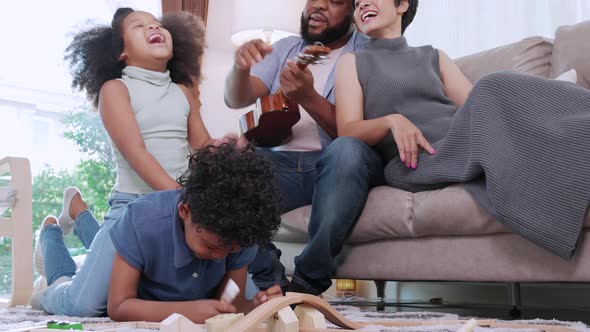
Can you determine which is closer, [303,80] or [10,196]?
[303,80]

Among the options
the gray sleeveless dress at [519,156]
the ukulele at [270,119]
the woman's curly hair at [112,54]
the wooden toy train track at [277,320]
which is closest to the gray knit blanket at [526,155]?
the gray sleeveless dress at [519,156]

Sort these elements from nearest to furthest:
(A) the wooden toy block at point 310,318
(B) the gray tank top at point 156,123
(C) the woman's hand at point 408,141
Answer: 1. (A) the wooden toy block at point 310,318
2. (C) the woman's hand at point 408,141
3. (B) the gray tank top at point 156,123

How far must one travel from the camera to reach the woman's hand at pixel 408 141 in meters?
1.57

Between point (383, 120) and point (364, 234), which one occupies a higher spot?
point (383, 120)

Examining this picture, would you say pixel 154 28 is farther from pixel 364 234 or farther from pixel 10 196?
pixel 364 234

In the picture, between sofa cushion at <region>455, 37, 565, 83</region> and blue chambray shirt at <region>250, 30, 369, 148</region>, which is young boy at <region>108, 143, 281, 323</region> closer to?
blue chambray shirt at <region>250, 30, 369, 148</region>

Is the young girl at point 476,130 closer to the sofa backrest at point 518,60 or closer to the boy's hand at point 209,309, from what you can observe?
the sofa backrest at point 518,60

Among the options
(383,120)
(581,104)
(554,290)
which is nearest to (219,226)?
(383,120)

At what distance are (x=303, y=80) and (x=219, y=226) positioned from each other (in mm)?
710

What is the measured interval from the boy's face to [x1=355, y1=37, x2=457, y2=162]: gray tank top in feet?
2.29

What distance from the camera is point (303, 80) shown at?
5.65ft

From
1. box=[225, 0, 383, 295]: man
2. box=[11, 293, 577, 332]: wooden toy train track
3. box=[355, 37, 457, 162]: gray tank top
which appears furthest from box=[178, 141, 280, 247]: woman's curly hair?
box=[355, 37, 457, 162]: gray tank top

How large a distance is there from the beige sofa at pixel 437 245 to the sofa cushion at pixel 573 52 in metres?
0.80

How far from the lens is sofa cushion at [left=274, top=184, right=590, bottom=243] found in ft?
4.85
